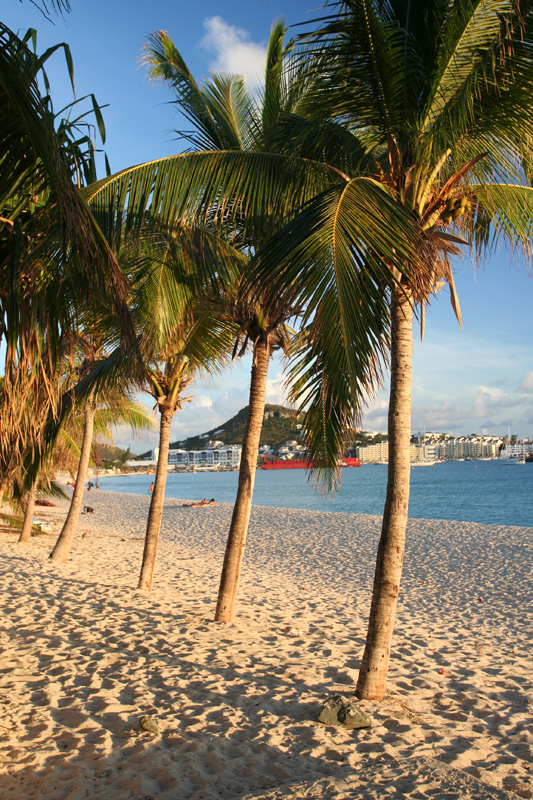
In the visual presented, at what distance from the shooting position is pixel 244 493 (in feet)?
21.2

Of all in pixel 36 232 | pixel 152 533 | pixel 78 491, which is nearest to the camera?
pixel 36 232

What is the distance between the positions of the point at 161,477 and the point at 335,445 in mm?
3790

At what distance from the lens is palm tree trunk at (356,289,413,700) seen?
164 inches

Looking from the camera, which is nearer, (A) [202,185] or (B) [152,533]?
(A) [202,185]

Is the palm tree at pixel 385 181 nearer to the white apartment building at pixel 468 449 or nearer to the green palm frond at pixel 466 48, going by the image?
the green palm frond at pixel 466 48

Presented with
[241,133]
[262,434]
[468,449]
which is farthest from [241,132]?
[468,449]

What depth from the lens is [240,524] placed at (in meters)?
6.49

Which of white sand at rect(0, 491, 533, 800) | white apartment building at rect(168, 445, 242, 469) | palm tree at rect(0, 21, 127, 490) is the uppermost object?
palm tree at rect(0, 21, 127, 490)

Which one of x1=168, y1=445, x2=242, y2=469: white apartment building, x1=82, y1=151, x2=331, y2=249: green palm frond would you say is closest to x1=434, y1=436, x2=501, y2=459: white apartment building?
x1=168, y1=445, x2=242, y2=469: white apartment building

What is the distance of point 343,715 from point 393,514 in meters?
1.39

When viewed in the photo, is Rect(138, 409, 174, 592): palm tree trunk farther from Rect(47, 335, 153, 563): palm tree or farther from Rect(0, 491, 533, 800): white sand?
Rect(47, 335, 153, 563): palm tree

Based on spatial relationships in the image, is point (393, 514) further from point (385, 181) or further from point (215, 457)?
point (215, 457)

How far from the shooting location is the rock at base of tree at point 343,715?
384 cm

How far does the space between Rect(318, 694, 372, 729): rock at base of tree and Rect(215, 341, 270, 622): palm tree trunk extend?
2514mm
